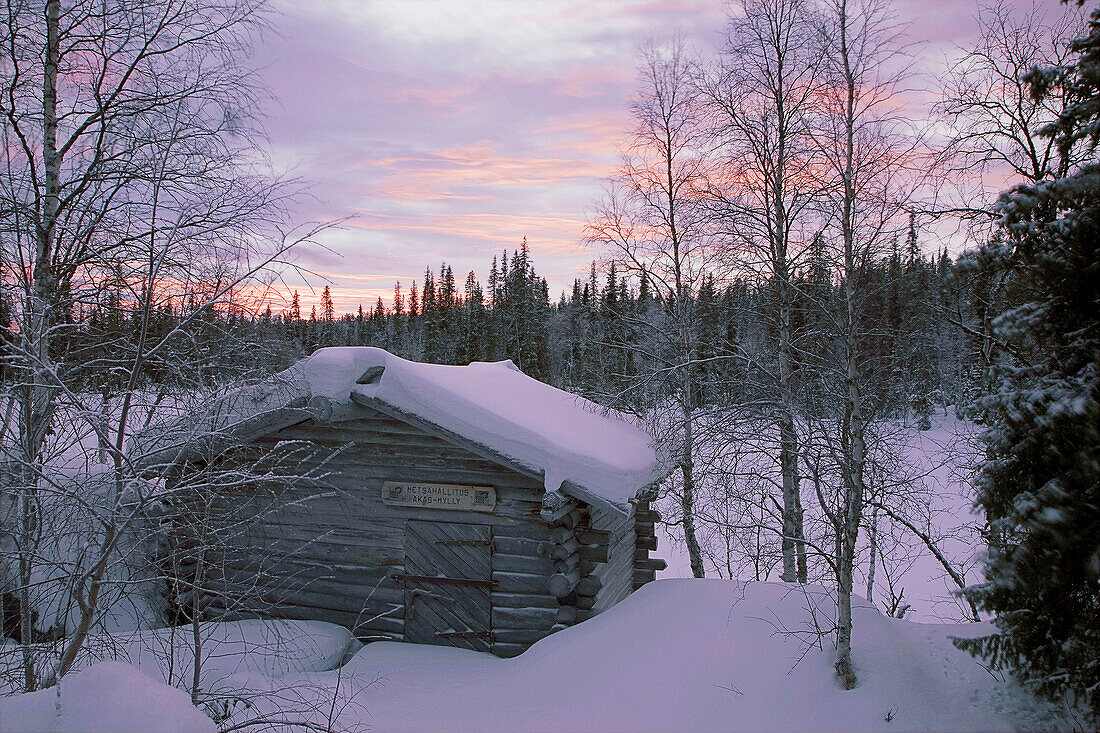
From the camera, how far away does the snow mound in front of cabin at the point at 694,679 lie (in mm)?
5770

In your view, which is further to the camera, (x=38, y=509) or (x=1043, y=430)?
(x=1043, y=430)

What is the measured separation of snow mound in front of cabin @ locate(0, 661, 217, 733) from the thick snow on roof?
4556 mm

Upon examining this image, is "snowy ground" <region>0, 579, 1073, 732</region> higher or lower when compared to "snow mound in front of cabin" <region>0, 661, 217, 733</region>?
lower

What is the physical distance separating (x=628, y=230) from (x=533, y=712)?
11.1 m

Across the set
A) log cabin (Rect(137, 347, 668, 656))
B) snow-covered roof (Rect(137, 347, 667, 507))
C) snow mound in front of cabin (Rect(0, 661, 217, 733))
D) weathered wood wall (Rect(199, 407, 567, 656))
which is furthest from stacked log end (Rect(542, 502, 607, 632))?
snow mound in front of cabin (Rect(0, 661, 217, 733))

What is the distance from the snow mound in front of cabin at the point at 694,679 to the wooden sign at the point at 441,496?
6.46ft

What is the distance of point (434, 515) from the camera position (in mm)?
9328

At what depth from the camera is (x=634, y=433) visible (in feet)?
44.1

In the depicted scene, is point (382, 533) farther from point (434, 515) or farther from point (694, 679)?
point (694, 679)

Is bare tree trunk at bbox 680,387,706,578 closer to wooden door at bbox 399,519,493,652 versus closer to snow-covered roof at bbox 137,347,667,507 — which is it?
snow-covered roof at bbox 137,347,667,507

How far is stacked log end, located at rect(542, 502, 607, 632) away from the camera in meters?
8.68

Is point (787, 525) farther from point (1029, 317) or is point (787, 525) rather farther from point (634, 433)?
point (1029, 317)

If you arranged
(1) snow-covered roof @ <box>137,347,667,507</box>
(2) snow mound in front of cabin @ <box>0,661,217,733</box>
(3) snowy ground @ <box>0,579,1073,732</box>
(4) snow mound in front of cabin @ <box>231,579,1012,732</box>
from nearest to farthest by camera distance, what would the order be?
(2) snow mound in front of cabin @ <box>0,661,217,733</box>
(3) snowy ground @ <box>0,579,1073,732</box>
(4) snow mound in front of cabin @ <box>231,579,1012,732</box>
(1) snow-covered roof @ <box>137,347,667,507</box>

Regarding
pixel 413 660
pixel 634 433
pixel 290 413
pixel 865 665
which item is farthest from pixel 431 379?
pixel 865 665
